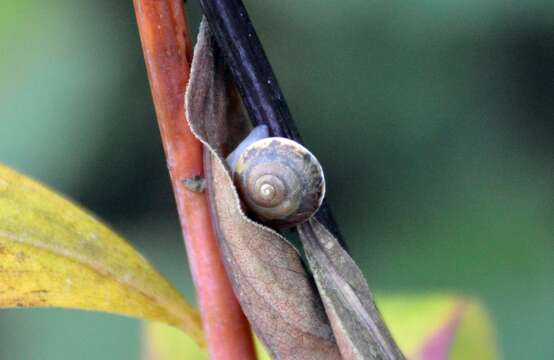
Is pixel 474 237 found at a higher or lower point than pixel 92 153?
higher

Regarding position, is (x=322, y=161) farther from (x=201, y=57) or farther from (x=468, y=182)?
(x=201, y=57)

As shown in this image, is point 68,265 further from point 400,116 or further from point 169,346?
point 400,116

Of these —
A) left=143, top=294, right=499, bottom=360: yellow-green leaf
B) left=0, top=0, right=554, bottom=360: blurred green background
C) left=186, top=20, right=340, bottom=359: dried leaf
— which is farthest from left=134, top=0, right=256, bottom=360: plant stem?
left=0, top=0, right=554, bottom=360: blurred green background

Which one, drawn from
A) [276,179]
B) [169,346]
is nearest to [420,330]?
[169,346]

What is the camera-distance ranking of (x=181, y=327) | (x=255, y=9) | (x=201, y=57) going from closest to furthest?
(x=201, y=57) < (x=181, y=327) < (x=255, y=9)

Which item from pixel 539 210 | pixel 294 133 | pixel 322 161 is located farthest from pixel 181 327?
pixel 539 210

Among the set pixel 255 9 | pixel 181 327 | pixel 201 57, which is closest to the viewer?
pixel 201 57
